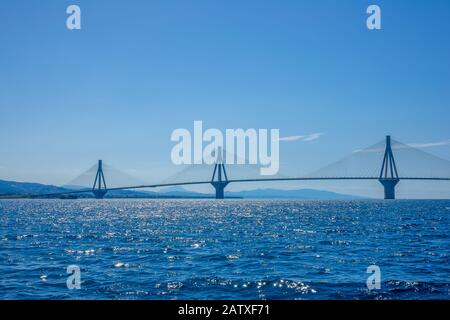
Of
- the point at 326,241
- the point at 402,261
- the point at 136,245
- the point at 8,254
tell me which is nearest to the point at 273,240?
the point at 326,241

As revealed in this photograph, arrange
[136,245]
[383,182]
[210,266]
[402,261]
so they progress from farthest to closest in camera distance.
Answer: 1. [383,182]
2. [136,245]
3. [402,261]
4. [210,266]

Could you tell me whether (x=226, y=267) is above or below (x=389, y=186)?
below

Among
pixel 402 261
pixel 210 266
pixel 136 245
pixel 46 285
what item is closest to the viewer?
pixel 46 285

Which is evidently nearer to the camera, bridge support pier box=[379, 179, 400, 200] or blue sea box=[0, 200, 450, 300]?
blue sea box=[0, 200, 450, 300]

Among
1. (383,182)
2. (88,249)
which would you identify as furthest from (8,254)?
(383,182)

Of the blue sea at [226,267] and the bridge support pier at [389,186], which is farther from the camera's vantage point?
the bridge support pier at [389,186]

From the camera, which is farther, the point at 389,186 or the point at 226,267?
the point at 389,186
